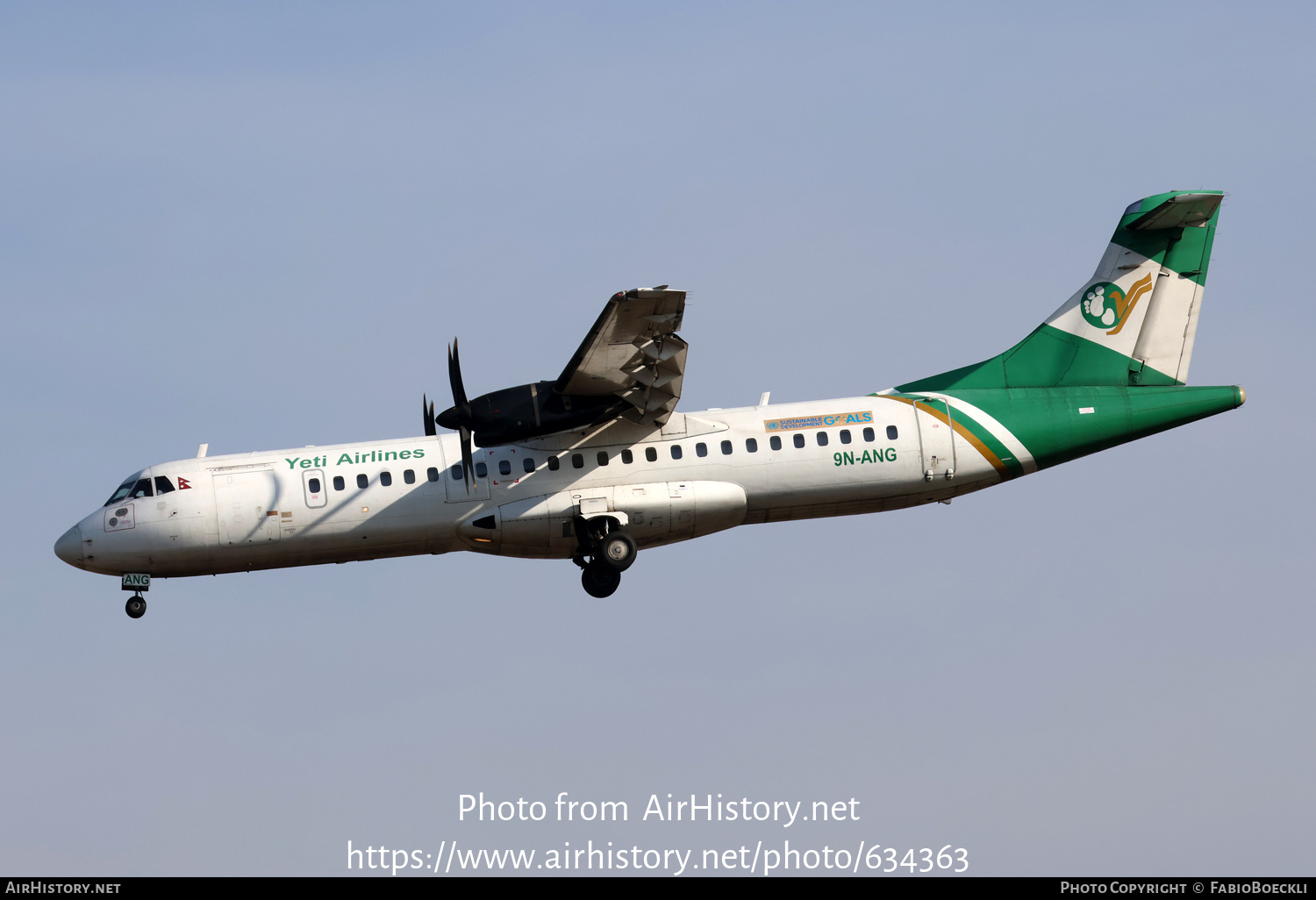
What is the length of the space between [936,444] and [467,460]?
9427mm

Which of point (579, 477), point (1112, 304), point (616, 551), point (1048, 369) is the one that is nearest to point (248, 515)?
point (579, 477)

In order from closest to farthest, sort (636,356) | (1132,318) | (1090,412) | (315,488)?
(636,356), (315,488), (1090,412), (1132,318)

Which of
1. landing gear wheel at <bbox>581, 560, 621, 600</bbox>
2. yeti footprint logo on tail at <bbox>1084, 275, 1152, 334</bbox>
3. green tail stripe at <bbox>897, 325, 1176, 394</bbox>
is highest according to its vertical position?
yeti footprint logo on tail at <bbox>1084, 275, 1152, 334</bbox>

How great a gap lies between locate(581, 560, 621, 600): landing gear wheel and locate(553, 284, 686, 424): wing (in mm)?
3110

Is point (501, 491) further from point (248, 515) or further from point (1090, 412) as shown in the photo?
point (1090, 412)

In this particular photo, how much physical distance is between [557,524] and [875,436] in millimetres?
6629

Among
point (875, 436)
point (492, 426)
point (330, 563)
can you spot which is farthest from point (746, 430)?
point (330, 563)

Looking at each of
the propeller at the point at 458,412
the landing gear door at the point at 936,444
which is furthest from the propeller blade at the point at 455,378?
the landing gear door at the point at 936,444

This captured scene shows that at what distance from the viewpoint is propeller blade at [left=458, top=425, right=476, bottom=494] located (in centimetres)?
2903

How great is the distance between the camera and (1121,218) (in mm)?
34125

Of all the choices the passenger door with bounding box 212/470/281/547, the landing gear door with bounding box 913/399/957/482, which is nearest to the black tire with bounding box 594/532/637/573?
the landing gear door with bounding box 913/399/957/482

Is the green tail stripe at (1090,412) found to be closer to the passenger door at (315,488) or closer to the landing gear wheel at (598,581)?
the landing gear wheel at (598,581)

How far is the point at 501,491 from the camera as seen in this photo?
30.3 m

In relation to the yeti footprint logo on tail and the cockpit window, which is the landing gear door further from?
the cockpit window
